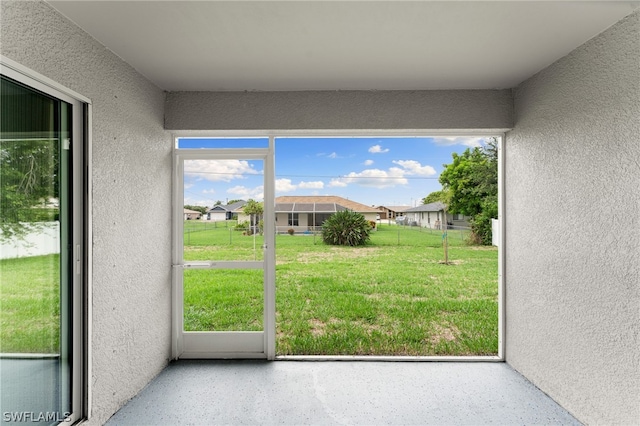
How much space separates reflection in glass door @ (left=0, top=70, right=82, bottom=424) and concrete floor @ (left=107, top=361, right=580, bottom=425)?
651 mm

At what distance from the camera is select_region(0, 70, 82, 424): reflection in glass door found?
1896mm

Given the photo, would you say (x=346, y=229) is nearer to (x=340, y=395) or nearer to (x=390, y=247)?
(x=390, y=247)

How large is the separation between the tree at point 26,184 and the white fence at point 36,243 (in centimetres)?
3

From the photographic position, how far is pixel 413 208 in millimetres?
5180

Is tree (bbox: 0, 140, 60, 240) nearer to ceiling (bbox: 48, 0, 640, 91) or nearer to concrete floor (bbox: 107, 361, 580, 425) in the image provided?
ceiling (bbox: 48, 0, 640, 91)

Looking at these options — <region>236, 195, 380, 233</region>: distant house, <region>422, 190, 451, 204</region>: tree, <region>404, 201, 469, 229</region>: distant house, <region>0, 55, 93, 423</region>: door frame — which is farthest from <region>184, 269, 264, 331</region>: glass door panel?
<region>422, 190, 451, 204</region>: tree

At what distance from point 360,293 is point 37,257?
362 centimetres

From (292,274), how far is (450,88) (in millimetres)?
3004

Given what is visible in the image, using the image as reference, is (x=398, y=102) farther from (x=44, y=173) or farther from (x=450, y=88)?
(x=44, y=173)

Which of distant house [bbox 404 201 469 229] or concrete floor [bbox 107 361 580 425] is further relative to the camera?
distant house [bbox 404 201 469 229]

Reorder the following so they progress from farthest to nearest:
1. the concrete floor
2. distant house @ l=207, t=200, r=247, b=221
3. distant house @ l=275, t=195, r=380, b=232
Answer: distant house @ l=275, t=195, r=380, b=232 < distant house @ l=207, t=200, r=247, b=221 < the concrete floor

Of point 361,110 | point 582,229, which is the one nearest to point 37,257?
point 361,110

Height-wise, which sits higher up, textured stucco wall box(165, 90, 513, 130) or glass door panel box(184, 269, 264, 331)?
textured stucco wall box(165, 90, 513, 130)

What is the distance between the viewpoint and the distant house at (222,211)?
3.79 metres
